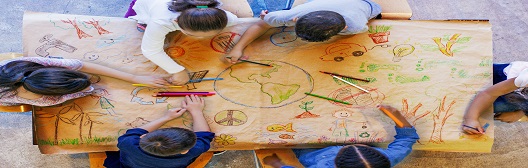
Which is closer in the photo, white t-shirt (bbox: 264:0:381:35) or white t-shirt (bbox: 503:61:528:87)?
white t-shirt (bbox: 503:61:528:87)

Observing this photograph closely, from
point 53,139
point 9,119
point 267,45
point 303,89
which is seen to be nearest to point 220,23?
point 267,45

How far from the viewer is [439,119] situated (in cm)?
162

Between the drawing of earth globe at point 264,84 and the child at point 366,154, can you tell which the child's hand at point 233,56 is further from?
the child at point 366,154

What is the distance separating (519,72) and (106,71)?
1.33m

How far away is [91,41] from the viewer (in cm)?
173

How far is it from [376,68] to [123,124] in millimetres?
840

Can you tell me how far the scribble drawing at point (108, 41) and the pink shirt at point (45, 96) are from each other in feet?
0.36

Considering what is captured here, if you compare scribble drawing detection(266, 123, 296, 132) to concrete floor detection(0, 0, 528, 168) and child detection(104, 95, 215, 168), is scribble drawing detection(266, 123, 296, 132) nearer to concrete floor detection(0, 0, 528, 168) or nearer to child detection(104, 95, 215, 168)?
child detection(104, 95, 215, 168)

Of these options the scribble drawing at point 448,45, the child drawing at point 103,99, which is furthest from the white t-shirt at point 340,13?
the child drawing at point 103,99

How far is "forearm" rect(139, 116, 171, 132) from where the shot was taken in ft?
5.23

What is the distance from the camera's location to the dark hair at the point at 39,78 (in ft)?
4.90

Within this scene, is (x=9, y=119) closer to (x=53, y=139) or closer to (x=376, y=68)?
(x=53, y=139)

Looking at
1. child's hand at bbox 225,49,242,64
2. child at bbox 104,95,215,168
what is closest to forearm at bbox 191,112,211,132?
child at bbox 104,95,215,168

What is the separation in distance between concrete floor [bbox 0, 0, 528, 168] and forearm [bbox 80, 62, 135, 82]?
53 centimetres
